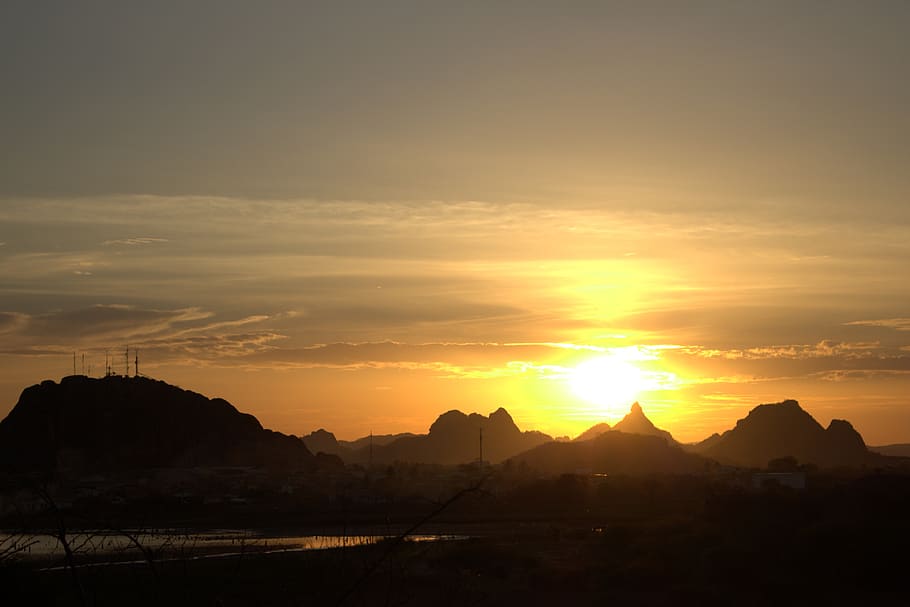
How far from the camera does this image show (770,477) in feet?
414

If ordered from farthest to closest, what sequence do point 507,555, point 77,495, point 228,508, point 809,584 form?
point 77,495 → point 228,508 → point 507,555 → point 809,584

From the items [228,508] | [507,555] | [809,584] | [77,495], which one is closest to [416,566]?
[507,555]

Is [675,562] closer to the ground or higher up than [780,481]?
closer to the ground

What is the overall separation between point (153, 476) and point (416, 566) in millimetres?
120729

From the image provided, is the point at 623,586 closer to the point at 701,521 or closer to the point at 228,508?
the point at 701,521

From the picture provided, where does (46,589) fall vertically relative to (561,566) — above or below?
above

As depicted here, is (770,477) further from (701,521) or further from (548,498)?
(701,521)

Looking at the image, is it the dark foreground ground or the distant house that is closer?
the dark foreground ground

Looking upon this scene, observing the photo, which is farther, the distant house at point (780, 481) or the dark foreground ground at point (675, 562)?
the distant house at point (780, 481)

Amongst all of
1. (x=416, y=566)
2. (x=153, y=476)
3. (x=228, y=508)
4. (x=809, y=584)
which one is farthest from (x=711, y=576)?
(x=153, y=476)

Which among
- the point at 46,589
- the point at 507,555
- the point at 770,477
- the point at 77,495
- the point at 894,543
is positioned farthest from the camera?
the point at 77,495

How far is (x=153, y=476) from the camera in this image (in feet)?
555

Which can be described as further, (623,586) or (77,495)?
(77,495)

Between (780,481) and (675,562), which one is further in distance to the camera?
(780,481)
